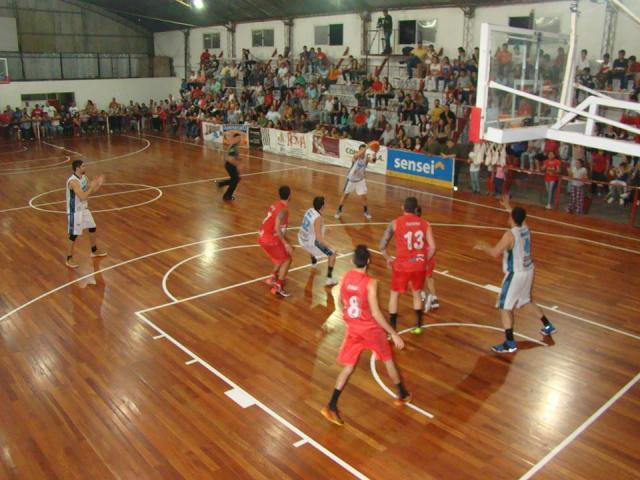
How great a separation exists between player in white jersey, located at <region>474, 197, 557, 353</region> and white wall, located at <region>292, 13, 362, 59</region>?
18.5 m

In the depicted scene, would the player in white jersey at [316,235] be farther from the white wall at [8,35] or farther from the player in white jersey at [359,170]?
the white wall at [8,35]

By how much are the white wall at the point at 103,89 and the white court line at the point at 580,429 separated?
31158mm

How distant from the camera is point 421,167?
1828 cm

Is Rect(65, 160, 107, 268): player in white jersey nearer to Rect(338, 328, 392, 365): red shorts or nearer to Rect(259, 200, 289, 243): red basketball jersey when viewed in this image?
Rect(259, 200, 289, 243): red basketball jersey

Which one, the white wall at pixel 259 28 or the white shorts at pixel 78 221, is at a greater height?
the white wall at pixel 259 28

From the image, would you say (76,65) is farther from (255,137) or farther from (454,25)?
(454,25)

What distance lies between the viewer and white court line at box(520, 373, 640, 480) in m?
5.56

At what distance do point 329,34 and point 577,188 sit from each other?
1447cm

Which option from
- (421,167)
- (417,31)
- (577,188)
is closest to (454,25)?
(417,31)

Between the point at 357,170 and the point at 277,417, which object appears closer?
the point at 277,417

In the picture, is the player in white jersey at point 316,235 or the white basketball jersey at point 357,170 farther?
the white basketball jersey at point 357,170

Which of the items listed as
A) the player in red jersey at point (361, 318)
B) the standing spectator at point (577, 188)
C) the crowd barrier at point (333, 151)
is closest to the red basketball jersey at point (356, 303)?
the player in red jersey at point (361, 318)

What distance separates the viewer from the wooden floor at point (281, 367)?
18.8 feet

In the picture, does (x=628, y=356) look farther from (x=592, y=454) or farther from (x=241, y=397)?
(x=241, y=397)
